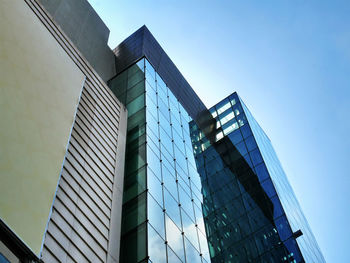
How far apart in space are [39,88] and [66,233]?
656cm

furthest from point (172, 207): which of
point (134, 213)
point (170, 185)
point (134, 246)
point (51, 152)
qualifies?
point (51, 152)

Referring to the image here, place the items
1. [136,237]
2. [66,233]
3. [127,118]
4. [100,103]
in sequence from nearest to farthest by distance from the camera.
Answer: [66,233] < [136,237] < [100,103] < [127,118]

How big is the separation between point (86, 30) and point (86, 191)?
73.3 ft

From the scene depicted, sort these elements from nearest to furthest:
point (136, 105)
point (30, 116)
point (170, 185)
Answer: point (30, 116)
point (170, 185)
point (136, 105)

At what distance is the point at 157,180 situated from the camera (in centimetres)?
2125

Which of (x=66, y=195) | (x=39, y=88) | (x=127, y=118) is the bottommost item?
(x=66, y=195)

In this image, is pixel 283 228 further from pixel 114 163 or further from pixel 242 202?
pixel 114 163

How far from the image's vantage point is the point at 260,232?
27.6m

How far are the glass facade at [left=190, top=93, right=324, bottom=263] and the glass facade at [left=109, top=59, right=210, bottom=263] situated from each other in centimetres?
197

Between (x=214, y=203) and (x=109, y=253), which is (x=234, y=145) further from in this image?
(x=109, y=253)

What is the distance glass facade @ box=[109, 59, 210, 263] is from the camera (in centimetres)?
1789

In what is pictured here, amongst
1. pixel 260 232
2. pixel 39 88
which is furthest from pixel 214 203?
pixel 39 88

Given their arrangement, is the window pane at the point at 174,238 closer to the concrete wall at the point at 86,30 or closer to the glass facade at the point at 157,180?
the glass facade at the point at 157,180

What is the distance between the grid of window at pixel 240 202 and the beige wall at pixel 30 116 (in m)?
11.3
